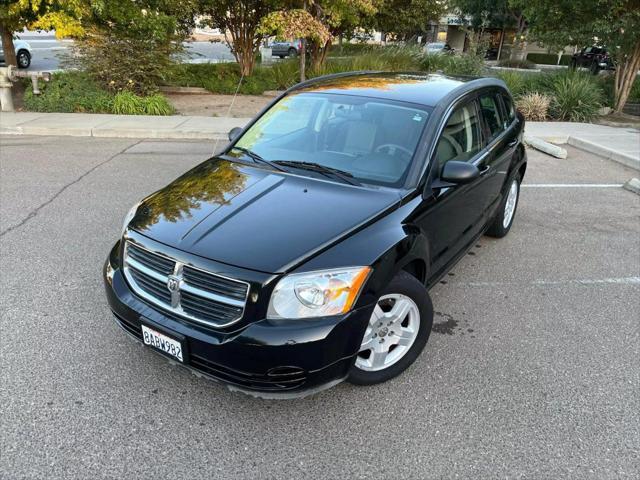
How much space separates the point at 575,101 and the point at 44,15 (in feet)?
41.1

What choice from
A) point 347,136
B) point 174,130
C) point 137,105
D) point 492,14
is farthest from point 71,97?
point 492,14

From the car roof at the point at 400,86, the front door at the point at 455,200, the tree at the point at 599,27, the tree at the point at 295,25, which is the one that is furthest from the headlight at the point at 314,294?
the tree at the point at 599,27

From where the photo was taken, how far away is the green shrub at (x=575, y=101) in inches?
497

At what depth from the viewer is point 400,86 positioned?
398 centimetres

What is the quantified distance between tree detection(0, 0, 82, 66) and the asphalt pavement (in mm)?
7443

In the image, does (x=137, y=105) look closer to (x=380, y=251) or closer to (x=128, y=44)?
(x=128, y=44)

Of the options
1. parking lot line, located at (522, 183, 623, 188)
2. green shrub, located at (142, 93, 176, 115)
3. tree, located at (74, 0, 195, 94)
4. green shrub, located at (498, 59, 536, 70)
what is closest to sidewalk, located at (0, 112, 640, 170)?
green shrub, located at (142, 93, 176, 115)

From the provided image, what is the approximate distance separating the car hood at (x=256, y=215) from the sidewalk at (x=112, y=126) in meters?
6.76

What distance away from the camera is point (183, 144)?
30.7ft

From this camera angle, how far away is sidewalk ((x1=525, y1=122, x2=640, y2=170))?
9.25 meters

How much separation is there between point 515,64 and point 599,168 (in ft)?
84.5

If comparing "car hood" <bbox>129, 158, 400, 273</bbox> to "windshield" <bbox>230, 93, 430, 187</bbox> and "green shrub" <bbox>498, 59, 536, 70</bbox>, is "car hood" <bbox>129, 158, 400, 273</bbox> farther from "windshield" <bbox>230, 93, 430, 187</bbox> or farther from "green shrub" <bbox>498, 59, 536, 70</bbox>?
"green shrub" <bbox>498, 59, 536, 70</bbox>

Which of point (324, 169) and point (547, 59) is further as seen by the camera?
point (547, 59)

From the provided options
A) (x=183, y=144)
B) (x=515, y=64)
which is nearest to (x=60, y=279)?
(x=183, y=144)
